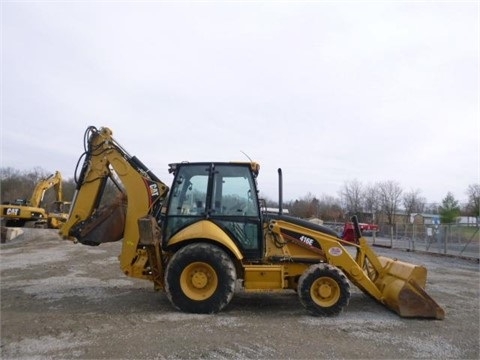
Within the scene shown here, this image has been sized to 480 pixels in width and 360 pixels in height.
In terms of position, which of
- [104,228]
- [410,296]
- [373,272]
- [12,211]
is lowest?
[410,296]

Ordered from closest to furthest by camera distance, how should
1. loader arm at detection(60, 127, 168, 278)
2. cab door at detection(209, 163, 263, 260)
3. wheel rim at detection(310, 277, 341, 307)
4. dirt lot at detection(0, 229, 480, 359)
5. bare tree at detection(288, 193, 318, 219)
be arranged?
dirt lot at detection(0, 229, 480, 359) → wheel rim at detection(310, 277, 341, 307) → cab door at detection(209, 163, 263, 260) → loader arm at detection(60, 127, 168, 278) → bare tree at detection(288, 193, 318, 219)

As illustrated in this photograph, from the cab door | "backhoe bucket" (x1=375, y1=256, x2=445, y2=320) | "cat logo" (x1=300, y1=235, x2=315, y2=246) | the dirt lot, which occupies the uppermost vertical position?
the cab door

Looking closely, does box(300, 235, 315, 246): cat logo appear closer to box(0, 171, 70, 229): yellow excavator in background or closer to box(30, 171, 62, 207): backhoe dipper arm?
box(0, 171, 70, 229): yellow excavator in background

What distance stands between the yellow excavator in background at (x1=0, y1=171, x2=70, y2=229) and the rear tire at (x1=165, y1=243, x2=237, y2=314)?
20.8 metres

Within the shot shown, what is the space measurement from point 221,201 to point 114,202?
200 centimetres

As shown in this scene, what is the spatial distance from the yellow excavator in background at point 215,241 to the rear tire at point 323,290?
0.05 feet

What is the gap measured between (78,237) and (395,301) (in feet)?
18.4

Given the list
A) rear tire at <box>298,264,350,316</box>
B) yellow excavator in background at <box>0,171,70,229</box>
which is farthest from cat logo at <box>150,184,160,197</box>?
yellow excavator in background at <box>0,171,70,229</box>

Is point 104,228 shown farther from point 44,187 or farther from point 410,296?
point 44,187

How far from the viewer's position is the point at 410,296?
7.34 m

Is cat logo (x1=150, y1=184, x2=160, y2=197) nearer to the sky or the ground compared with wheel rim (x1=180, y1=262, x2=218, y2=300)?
nearer to the sky

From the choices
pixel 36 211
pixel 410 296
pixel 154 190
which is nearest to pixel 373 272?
pixel 410 296

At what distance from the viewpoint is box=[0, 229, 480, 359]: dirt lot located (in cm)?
552

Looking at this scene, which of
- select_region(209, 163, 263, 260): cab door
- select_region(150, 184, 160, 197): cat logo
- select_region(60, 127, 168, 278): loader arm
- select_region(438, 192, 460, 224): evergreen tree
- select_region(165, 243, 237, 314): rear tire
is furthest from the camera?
select_region(438, 192, 460, 224): evergreen tree
